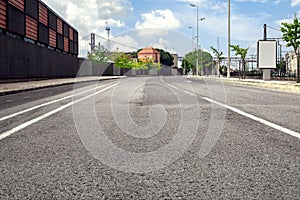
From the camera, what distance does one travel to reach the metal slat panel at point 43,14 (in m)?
40.5

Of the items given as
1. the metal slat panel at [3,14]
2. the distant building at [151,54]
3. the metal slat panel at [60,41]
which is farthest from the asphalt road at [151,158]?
the distant building at [151,54]

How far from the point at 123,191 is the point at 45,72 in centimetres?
3838

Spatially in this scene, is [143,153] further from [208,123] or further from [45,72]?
[45,72]

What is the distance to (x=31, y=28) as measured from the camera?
120 ft

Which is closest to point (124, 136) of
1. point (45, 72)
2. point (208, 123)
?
point (208, 123)

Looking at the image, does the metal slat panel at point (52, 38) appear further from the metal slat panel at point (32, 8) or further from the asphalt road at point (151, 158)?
the asphalt road at point (151, 158)

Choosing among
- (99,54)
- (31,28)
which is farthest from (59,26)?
(99,54)

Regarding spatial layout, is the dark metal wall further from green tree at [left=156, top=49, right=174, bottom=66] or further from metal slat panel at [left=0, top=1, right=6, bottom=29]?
green tree at [left=156, top=49, right=174, bottom=66]

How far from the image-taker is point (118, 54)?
111125 mm

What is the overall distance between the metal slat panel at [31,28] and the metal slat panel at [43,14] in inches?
105

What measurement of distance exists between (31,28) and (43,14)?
5.89 m

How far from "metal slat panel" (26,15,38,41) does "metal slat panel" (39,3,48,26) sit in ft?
8.76

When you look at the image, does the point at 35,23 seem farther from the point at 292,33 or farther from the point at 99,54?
the point at 99,54

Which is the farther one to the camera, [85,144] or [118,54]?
[118,54]
